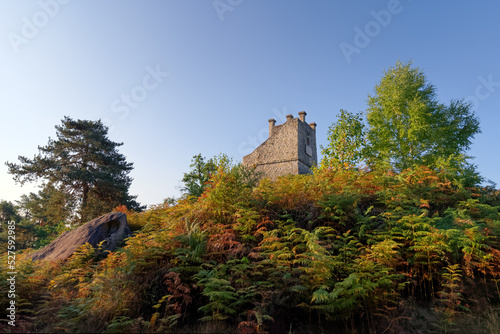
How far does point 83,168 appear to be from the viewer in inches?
861

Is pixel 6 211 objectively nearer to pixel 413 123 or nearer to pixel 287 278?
pixel 287 278

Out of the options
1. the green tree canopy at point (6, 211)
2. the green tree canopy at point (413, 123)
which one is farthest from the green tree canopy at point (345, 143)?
the green tree canopy at point (6, 211)

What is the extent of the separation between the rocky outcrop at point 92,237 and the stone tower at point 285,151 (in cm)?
1545

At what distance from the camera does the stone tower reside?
23.5 m

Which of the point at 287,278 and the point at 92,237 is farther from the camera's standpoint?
the point at 92,237

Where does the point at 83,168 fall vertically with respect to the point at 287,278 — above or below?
above

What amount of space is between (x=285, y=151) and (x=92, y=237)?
59.3 ft

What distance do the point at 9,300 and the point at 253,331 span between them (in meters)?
5.01

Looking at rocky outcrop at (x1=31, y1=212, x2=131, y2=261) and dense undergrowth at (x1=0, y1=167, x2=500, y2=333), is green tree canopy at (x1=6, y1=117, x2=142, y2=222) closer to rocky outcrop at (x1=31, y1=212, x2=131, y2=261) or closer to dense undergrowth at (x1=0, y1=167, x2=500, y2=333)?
rocky outcrop at (x1=31, y1=212, x2=131, y2=261)

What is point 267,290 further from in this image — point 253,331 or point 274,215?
point 274,215

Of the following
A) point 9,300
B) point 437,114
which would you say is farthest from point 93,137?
point 437,114

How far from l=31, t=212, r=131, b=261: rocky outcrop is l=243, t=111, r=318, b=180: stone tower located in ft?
50.7

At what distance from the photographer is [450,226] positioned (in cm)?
583

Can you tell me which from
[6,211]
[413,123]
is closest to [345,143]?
[413,123]
